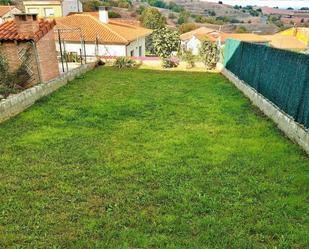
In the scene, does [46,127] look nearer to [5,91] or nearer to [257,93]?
[5,91]

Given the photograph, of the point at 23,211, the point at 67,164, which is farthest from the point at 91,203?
the point at 67,164

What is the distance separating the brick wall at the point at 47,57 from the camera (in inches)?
587

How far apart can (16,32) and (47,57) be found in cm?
173

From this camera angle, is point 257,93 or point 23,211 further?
point 257,93

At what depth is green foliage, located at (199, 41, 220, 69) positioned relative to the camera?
25.3 metres

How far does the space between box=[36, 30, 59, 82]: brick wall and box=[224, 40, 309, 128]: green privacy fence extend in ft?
31.3

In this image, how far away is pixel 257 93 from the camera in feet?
43.6

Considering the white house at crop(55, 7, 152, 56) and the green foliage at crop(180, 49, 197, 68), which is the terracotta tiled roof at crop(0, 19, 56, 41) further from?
the white house at crop(55, 7, 152, 56)

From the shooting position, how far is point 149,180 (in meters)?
6.79

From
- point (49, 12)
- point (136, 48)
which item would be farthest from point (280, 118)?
point (49, 12)

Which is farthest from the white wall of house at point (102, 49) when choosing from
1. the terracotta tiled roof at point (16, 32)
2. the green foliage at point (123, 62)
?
the terracotta tiled roof at point (16, 32)

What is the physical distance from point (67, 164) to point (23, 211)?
6.44 ft

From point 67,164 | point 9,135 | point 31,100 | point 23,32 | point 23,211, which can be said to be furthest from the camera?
point 23,32

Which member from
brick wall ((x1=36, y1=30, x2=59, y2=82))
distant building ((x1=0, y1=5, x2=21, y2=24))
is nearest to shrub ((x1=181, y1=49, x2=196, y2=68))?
brick wall ((x1=36, y1=30, x2=59, y2=82))
